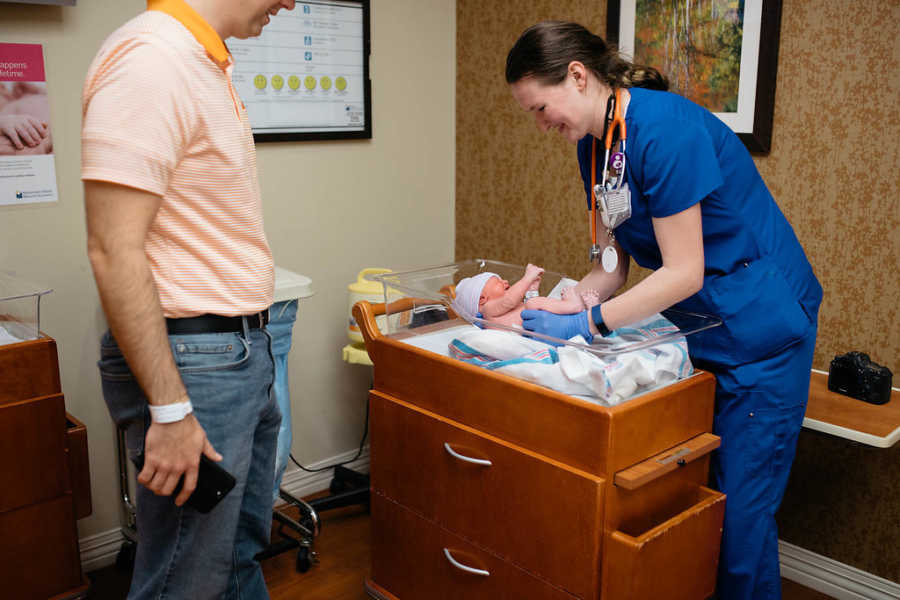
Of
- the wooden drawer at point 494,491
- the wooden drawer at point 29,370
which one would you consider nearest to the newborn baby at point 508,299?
the wooden drawer at point 494,491

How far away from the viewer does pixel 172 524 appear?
1201 millimetres

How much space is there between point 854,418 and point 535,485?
81 centimetres

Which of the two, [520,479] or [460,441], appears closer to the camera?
[520,479]

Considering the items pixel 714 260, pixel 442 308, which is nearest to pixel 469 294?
pixel 442 308

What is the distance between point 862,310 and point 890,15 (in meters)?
0.74

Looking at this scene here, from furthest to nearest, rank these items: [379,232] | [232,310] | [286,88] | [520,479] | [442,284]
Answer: [379,232] → [286,88] → [442,284] → [520,479] → [232,310]

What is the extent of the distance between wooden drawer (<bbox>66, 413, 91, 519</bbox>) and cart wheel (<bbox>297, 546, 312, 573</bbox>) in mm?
623

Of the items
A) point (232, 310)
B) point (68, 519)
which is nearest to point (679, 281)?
point (232, 310)

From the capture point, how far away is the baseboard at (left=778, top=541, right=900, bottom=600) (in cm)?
214

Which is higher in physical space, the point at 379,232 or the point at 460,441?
the point at 379,232

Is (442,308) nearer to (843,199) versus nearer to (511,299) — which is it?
(511,299)

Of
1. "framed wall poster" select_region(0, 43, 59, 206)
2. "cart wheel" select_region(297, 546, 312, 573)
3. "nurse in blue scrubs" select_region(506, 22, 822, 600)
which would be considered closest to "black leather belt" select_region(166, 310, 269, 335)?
"nurse in blue scrubs" select_region(506, 22, 822, 600)

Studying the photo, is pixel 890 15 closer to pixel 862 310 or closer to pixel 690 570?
pixel 862 310

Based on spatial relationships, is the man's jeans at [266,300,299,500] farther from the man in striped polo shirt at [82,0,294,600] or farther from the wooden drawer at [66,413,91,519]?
the man in striped polo shirt at [82,0,294,600]
